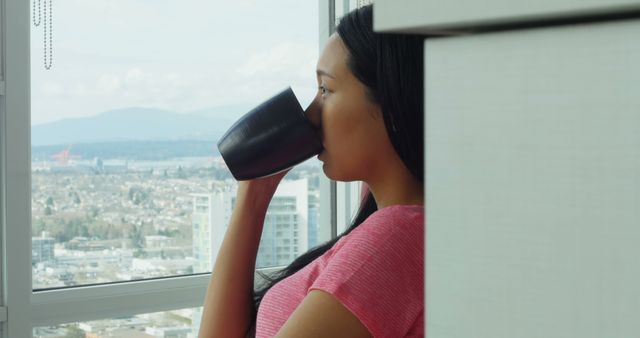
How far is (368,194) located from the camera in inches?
57.3

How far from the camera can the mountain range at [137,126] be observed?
237 cm

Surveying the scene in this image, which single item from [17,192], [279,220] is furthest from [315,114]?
[279,220]

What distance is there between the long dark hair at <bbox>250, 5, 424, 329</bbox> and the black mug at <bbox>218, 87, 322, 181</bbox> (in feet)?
0.41

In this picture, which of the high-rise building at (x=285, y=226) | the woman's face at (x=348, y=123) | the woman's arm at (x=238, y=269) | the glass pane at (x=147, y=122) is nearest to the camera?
the woman's face at (x=348, y=123)

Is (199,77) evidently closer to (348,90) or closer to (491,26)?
(348,90)

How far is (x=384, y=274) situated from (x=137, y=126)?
159 centimetres

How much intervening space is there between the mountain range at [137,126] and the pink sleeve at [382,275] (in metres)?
1.43

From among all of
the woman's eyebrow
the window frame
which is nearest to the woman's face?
the woman's eyebrow

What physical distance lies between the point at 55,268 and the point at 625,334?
229cm

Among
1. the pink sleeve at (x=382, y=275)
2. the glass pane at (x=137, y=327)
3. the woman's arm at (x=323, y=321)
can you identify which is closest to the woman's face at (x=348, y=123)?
the pink sleeve at (x=382, y=275)

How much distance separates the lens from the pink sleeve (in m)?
1.05

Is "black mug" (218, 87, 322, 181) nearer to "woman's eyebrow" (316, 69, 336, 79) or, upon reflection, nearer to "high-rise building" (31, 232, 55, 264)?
"woman's eyebrow" (316, 69, 336, 79)

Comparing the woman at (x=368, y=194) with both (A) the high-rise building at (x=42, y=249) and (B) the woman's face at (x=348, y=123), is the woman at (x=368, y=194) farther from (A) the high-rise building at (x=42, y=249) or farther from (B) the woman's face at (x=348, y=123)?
(A) the high-rise building at (x=42, y=249)

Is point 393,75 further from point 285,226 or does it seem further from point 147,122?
point 285,226
